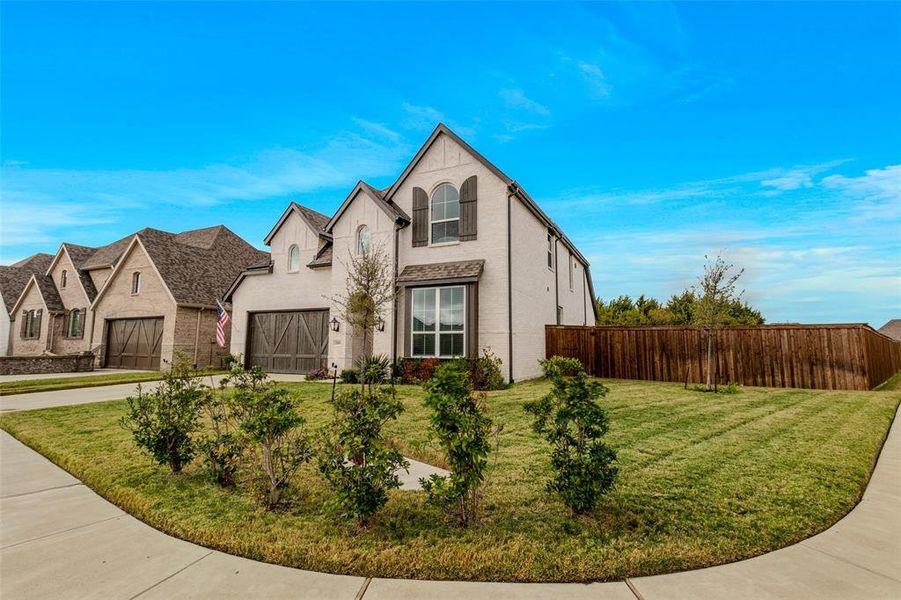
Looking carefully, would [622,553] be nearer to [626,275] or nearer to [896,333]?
[626,275]

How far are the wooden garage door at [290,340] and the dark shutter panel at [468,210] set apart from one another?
306 inches

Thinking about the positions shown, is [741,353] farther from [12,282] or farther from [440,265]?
[12,282]

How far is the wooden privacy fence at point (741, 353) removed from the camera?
Result: 13023 mm

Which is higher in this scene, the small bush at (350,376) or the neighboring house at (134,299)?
the neighboring house at (134,299)

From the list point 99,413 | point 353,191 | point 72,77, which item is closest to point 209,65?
point 72,77

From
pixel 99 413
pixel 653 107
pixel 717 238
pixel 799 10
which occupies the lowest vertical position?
pixel 99 413

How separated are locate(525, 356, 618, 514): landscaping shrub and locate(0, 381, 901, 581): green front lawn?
0.26 m

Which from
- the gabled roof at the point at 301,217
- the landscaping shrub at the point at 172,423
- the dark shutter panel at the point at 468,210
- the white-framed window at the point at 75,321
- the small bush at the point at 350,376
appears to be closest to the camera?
the landscaping shrub at the point at 172,423

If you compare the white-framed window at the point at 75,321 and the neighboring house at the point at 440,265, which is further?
the white-framed window at the point at 75,321

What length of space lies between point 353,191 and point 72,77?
892 cm

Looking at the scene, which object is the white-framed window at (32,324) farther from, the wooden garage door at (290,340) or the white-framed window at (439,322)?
the white-framed window at (439,322)

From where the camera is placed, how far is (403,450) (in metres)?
6.25

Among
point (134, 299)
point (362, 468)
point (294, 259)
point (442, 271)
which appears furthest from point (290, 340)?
point (362, 468)

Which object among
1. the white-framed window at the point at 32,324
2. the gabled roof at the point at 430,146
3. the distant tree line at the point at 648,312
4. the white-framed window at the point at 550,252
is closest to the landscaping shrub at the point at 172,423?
the gabled roof at the point at 430,146
